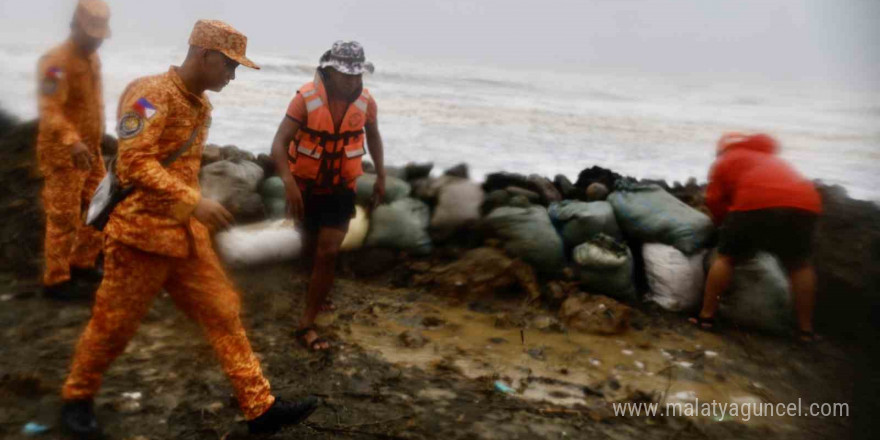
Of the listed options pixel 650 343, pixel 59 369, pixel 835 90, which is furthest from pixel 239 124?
pixel 835 90

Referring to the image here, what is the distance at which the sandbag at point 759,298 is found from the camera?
11.5 feet

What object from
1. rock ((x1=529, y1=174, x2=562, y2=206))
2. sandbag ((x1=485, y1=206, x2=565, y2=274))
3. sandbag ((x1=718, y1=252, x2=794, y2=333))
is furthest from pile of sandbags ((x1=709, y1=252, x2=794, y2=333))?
rock ((x1=529, y1=174, x2=562, y2=206))

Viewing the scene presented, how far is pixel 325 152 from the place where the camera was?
2932 millimetres

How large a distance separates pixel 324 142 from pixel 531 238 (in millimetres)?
1503

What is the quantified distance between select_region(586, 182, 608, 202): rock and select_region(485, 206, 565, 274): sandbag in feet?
1.89

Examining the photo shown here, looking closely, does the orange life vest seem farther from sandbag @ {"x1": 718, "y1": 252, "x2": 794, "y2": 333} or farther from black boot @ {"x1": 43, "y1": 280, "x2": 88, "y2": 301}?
sandbag @ {"x1": 718, "y1": 252, "x2": 794, "y2": 333}

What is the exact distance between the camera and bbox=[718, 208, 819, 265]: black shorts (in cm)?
329

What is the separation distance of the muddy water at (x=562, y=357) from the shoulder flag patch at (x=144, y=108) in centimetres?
164

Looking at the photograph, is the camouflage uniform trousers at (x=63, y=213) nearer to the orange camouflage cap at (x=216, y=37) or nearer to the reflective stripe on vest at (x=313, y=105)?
the reflective stripe on vest at (x=313, y=105)

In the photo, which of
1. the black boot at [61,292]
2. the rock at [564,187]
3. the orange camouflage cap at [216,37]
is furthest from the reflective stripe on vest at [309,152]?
the rock at [564,187]

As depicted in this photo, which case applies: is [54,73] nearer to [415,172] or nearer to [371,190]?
[371,190]

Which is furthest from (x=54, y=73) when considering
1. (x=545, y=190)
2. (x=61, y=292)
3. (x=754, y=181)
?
(x=754, y=181)

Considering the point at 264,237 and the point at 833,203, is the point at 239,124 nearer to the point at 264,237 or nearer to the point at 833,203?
the point at 264,237

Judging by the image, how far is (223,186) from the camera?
3861mm
